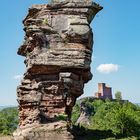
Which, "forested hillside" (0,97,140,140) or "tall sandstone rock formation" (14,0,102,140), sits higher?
"tall sandstone rock formation" (14,0,102,140)

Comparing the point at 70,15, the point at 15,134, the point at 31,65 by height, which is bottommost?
the point at 15,134

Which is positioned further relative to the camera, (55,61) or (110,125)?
(110,125)

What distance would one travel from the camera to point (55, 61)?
23.2m

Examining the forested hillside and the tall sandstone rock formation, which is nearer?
the tall sandstone rock formation

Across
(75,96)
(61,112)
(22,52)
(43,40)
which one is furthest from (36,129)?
(22,52)

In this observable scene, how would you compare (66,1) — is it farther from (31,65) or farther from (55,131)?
(55,131)

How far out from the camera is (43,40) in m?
23.6

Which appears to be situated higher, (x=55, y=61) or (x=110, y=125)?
(x=55, y=61)

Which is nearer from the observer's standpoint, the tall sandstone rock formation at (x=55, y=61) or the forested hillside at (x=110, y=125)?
the tall sandstone rock formation at (x=55, y=61)

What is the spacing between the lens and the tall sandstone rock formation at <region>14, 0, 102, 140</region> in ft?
73.2

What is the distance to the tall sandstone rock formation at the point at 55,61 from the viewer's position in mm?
22312

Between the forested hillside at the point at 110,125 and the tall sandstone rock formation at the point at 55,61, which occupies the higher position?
the tall sandstone rock formation at the point at 55,61

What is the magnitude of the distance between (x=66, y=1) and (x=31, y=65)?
5.22 metres

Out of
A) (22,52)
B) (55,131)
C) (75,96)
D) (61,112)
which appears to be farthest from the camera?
(22,52)
